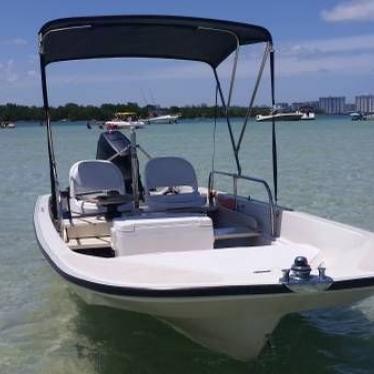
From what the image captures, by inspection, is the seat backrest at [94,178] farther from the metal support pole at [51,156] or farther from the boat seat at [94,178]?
the metal support pole at [51,156]

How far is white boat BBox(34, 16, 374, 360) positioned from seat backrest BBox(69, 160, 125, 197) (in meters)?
0.01

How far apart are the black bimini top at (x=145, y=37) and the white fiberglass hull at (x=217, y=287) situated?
1.92m

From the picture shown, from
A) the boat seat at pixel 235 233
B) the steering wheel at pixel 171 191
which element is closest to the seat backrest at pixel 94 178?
the steering wheel at pixel 171 191

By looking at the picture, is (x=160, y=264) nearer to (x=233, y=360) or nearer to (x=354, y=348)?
(x=233, y=360)

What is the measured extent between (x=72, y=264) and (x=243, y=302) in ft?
3.81

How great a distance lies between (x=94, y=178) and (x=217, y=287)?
11.2 ft

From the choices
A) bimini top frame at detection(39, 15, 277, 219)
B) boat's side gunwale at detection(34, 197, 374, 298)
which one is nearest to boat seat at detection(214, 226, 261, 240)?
bimini top frame at detection(39, 15, 277, 219)

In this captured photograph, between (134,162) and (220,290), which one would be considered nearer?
(220,290)

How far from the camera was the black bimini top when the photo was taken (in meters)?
5.68

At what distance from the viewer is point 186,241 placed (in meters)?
5.19

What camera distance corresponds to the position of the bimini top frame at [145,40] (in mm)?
5699

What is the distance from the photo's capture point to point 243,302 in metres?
3.97

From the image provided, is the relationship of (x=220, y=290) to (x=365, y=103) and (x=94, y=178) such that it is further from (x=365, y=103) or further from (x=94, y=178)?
(x=365, y=103)

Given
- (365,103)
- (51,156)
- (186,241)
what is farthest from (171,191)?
(365,103)
